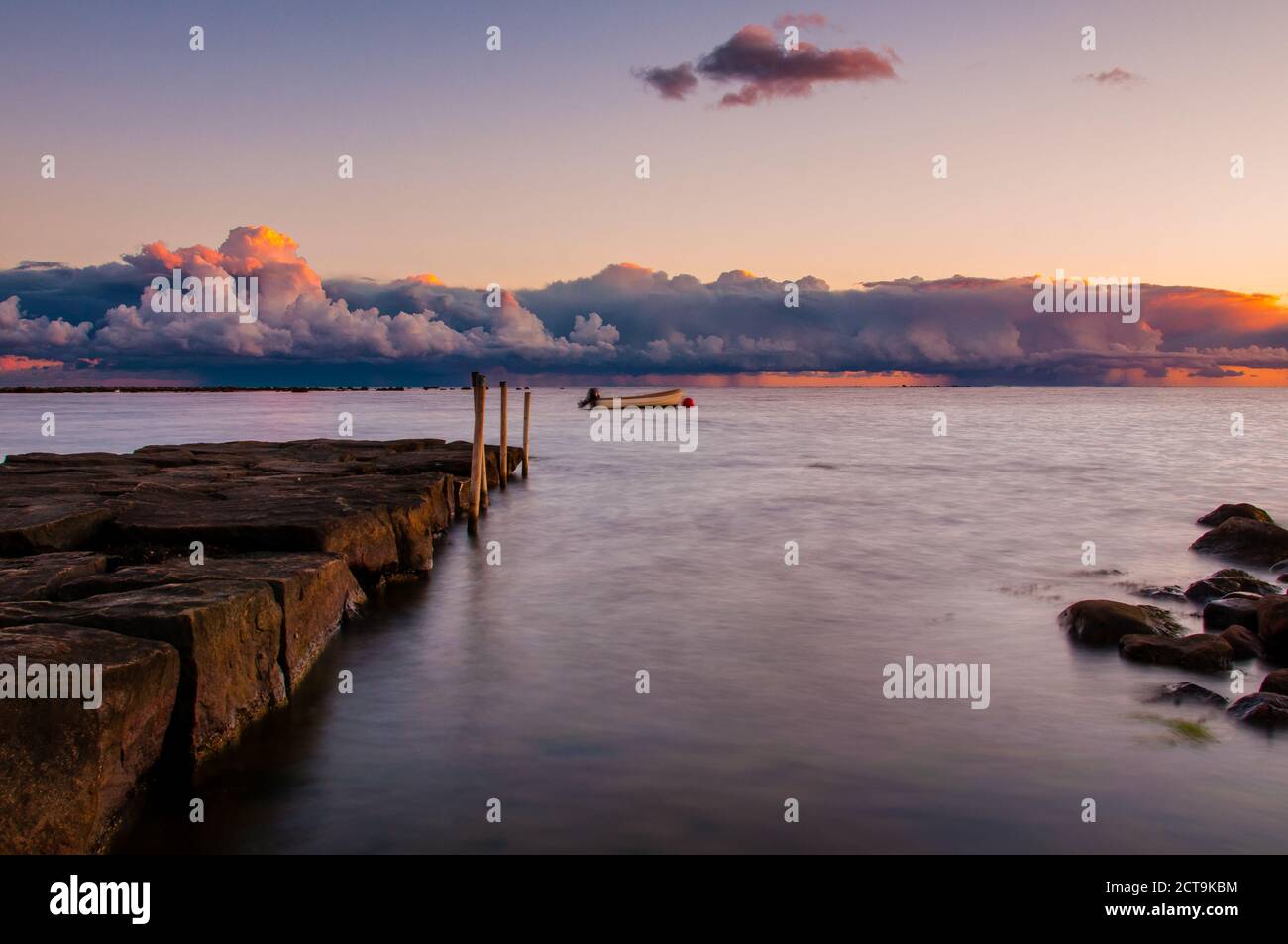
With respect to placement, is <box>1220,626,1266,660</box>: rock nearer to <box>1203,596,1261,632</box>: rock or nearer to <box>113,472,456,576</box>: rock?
<box>1203,596,1261,632</box>: rock

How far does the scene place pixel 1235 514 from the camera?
1830cm

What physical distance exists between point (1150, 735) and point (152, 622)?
7.45 metres

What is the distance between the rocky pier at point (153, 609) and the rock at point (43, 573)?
2 centimetres

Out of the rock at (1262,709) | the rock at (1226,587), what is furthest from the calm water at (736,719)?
the rock at (1226,587)

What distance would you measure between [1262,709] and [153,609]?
839cm

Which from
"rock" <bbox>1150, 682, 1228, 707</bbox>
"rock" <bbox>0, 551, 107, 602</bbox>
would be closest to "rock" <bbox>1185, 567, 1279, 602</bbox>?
"rock" <bbox>1150, 682, 1228, 707</bbox>

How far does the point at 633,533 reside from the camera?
1908cm

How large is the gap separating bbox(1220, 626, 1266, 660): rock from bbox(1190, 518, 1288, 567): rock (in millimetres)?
6483

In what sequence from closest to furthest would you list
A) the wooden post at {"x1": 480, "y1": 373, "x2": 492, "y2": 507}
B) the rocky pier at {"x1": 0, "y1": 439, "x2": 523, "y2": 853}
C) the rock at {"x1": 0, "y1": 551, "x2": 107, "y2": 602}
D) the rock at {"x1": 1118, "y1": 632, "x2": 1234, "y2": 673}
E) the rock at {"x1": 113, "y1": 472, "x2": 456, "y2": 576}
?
the rocky pier at {"x1": 0, "y1": 439, "x2": 523, "y2": 853}, the rock at {"x1": 0, "y1": 551, "x2": 107, "y2": 602}, the rock at {"x1": 1118, "y1": 632, "x2": 1234, "y2": 673}, the rock at {"x1": 113, "y1": 472, "x2": 456, "y2": 576}, the wooden post at {"x1": 480, "y1": 373, "x2": 492, "y2": 507}

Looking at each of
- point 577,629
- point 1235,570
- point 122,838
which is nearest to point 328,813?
point 122,838

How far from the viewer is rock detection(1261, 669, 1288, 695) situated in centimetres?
786

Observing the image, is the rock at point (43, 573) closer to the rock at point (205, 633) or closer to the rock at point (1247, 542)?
the rock at point (205, 633)

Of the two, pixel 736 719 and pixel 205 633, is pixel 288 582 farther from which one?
pixel 736 719
